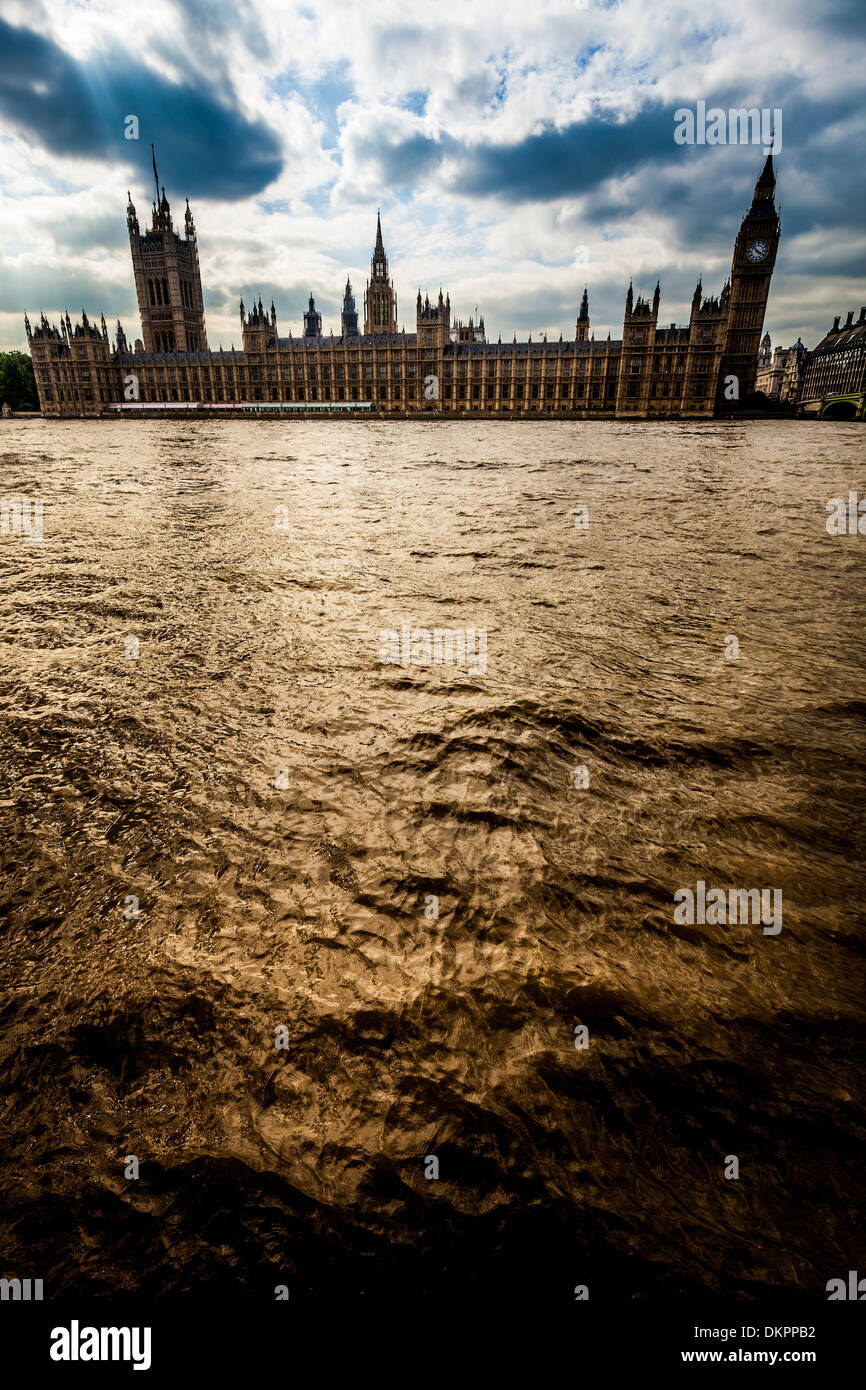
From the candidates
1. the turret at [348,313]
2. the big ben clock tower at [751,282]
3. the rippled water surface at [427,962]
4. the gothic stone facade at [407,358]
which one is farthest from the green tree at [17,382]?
the rippled water surface at [427,962]

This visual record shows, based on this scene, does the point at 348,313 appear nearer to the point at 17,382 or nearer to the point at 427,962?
the point at 17,382

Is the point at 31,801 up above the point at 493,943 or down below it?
above

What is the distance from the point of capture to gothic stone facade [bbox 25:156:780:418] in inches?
2685

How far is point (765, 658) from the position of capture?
287 cm

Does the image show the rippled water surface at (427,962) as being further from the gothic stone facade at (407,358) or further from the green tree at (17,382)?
the green tree at (17,382)

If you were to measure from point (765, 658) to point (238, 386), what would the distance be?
92611 millimetres

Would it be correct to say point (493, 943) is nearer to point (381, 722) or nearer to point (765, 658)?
point (381, 722)

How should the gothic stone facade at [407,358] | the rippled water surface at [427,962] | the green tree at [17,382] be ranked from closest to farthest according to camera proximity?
1. the rippled water surface at [427,962]
2. the gothic stone facade at [407,358]
3. the green tree at [17,382]

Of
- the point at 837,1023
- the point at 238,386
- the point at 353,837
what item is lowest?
the point at 837,1023

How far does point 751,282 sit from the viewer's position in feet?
231

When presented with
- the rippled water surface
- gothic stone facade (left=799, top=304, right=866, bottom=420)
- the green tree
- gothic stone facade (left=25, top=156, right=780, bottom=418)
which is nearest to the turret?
gothic stone facade (left=25, top=156, right=780, bottom=418)

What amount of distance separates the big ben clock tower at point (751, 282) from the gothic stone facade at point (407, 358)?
0.12 m

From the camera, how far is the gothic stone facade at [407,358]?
68188 mm
